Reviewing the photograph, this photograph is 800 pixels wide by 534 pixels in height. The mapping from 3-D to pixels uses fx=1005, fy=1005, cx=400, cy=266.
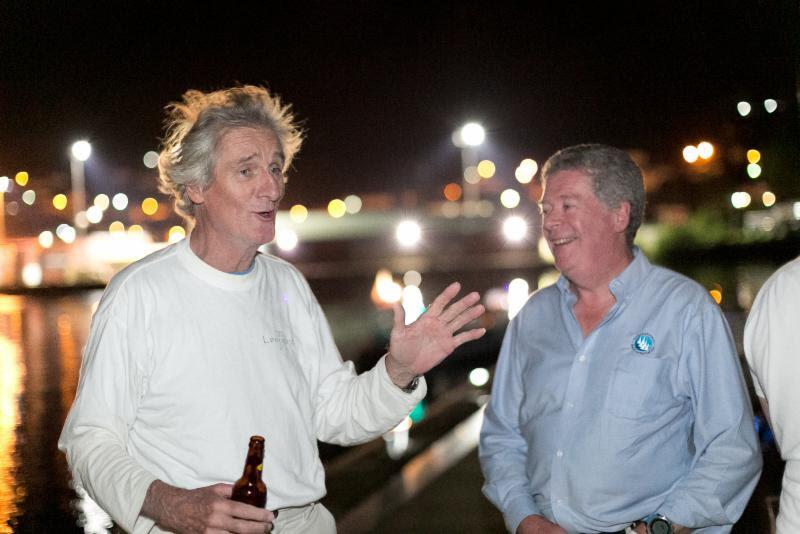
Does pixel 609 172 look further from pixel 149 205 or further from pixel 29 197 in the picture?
pixel 149 205

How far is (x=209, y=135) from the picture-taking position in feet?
12.4

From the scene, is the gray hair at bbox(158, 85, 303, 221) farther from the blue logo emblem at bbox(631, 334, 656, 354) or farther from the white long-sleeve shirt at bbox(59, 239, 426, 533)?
the blue logo emblem at bbox(631, 334, 656, 354)

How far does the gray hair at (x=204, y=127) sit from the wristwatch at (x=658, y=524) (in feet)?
6.43

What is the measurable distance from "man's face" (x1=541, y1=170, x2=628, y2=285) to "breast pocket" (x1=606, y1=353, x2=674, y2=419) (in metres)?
0.48

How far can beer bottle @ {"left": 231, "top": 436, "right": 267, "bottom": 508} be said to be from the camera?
121 inches

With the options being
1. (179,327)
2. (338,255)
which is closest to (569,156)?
(179,327)

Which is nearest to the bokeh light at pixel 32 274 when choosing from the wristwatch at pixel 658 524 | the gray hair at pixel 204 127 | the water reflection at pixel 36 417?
the water reflection at pixel 36 417

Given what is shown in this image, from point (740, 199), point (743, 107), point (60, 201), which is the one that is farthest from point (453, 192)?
point (743, 107)

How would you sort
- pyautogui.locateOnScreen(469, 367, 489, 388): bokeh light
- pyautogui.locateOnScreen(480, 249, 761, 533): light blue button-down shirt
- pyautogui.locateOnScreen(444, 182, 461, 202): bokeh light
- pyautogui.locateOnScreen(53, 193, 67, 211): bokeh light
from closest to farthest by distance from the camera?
pyautogui.locateOnScreen(480, 249, 761, 533): light blue button-down shirt < pyautogui.locateOnScreen(469, 367, 489, 388): bokeh light < pyautogui.locateOnScreen(53, 193, 67, 211): bokeh light < pyautogui.locateOnScreen(444, 182, 461, 202): bokeh light

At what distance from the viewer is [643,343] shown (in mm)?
4016

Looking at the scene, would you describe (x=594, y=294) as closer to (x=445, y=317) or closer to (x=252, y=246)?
(x=445, y=317)

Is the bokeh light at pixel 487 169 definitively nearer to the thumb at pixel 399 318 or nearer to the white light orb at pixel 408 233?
the white light orb at pixel 408 233

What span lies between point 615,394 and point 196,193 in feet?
5.94

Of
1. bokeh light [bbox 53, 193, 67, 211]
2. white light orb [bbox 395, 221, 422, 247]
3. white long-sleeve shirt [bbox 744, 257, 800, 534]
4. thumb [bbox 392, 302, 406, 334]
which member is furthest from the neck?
white light orb [bbox 395, 221, 422, 247]
